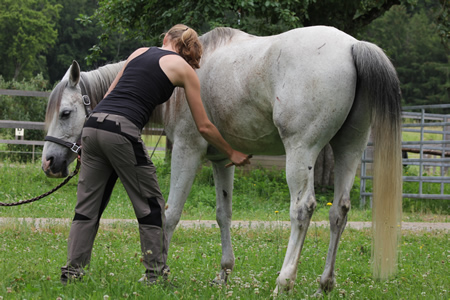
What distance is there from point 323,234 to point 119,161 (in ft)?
14.8

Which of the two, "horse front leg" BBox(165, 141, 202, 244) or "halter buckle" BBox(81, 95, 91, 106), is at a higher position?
"halter buckle" BBox(81, 95, 91, 106)

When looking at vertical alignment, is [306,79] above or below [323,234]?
above

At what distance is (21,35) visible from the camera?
5212 centimetres

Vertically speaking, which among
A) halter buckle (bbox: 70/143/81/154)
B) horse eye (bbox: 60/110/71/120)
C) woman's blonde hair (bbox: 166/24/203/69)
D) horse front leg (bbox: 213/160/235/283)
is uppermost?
woman's blonde hair (bbox: 166/24/203/69)

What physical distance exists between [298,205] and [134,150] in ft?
4.21

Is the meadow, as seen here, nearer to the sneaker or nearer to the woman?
the sneaker

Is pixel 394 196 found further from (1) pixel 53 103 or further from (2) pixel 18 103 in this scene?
(2) pixel 18 103

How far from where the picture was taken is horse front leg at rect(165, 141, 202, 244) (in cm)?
463

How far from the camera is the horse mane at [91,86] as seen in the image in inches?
199

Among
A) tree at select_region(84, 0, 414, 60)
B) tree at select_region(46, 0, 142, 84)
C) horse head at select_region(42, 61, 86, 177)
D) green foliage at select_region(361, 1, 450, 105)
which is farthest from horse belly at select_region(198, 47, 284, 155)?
tree at select_region(46, 0, 142, 84)

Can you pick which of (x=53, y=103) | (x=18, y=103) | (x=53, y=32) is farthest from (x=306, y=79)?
(x=53, y=32)

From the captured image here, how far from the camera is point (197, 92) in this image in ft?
13.4

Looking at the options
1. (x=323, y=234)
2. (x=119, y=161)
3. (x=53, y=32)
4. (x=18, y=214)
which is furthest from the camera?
(x=53, y=32)

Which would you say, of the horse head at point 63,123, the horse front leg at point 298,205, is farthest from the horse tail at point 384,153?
the horse head at point 63,123
